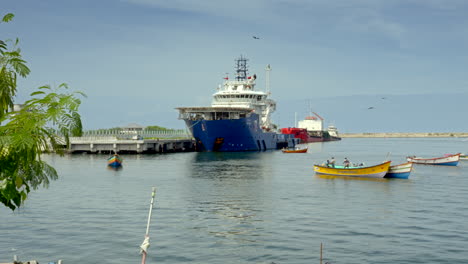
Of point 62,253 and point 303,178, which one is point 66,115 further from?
point 303,178

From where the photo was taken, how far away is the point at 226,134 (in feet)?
319

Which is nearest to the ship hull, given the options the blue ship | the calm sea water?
the blue ship

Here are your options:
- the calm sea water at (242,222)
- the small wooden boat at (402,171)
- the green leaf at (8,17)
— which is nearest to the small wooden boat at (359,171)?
the small wooden boat at (402,171)

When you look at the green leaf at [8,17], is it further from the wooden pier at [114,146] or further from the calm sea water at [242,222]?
the wooden pier at [114,146]

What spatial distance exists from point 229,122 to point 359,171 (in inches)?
1653

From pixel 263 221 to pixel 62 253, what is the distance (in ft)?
39.4

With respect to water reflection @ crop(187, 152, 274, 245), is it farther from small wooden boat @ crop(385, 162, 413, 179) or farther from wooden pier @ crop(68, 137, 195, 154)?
wooden pier @ crop(68, 137, 195, 154)

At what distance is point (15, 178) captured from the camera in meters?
9.15

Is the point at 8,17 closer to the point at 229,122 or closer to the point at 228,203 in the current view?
the point at 228,203

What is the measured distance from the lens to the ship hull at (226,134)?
3738 inches

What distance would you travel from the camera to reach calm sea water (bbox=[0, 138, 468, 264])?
22.0 meters

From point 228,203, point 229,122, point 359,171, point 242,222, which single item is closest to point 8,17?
point 242,222

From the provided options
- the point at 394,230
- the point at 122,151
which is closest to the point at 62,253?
the point at 394,230

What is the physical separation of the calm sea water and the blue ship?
4586cm
